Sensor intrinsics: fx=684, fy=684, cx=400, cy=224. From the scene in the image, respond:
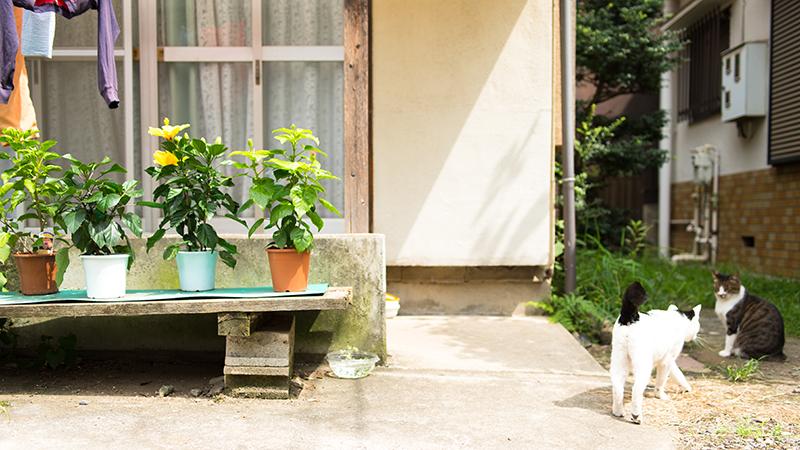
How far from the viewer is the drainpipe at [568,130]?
16.8ft

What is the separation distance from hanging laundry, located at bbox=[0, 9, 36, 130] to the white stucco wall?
808 centimetres

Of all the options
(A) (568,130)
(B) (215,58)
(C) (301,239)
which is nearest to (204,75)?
(B) (215,58)

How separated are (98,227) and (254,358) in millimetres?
963

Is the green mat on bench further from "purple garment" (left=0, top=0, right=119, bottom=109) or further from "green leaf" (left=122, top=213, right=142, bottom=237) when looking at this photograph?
"purple garment" (left=0, top=0, right=119, bottom=109)

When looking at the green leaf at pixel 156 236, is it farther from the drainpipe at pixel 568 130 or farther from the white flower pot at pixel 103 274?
the drainpipe at pixel 568 130

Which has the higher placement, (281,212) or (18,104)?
Answer: (18,104)

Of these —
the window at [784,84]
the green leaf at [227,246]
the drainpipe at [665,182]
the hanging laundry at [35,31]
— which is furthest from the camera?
the drainpipe at [665,182]

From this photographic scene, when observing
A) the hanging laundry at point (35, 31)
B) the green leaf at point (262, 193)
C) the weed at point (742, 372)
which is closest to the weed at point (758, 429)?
the weed at point (742, 372)

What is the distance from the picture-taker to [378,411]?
3.13 meters

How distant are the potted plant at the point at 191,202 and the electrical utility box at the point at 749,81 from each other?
729 centimetres

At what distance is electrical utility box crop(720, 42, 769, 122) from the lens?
8.42 m

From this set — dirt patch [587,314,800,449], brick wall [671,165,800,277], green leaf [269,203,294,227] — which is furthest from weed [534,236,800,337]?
green leaf [269,203,294,227]

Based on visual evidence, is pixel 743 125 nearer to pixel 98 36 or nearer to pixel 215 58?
pixel 215 58

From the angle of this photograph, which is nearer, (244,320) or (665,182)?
(244,320)
